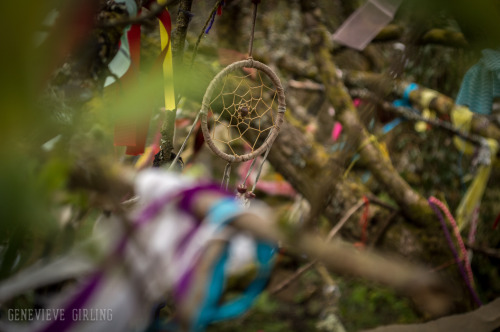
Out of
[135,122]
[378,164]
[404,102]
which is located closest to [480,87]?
[378,164]

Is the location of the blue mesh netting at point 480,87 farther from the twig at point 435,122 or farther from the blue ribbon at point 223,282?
the blue ribbon at point 223,282

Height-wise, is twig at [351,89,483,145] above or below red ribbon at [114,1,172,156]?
below

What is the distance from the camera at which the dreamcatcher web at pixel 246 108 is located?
2.15ft

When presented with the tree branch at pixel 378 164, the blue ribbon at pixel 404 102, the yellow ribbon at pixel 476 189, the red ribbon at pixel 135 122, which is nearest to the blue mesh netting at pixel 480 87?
the tree branch at pixel 378 164

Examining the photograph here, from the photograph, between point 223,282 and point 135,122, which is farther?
point 135,122

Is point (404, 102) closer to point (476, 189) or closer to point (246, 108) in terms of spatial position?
point (476, 189)

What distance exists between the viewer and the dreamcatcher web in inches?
25.9

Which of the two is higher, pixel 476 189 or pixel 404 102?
pixel 404 102

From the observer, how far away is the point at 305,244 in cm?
21

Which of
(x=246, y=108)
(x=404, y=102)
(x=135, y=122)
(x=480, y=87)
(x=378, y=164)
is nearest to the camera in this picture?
(x=135, y=122)

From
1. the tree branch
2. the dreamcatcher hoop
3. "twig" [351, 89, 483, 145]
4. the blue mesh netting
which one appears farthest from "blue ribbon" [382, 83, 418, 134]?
the dreamcatcher hoop

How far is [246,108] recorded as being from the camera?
26.1 inches

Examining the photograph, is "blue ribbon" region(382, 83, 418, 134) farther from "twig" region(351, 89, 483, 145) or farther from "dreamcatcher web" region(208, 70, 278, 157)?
"dreamcatcher web" region(208, 70, 278, 157)

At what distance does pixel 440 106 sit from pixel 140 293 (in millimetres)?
1408
